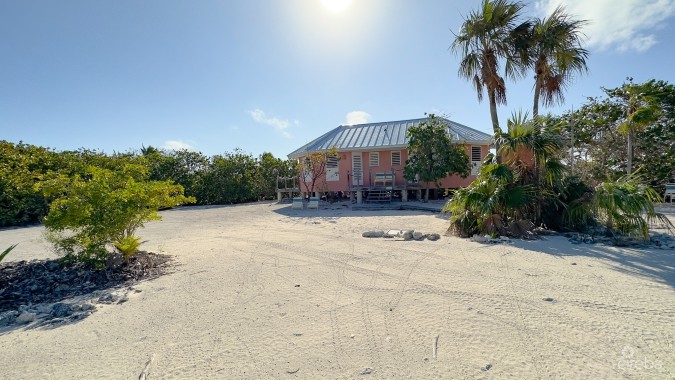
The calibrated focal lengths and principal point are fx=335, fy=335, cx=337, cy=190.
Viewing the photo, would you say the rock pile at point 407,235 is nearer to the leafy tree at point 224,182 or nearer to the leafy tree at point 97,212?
the leafy tree at point 97,212

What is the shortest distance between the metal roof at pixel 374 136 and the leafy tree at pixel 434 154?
5.90 ft

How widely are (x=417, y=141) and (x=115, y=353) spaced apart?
13.9 meters

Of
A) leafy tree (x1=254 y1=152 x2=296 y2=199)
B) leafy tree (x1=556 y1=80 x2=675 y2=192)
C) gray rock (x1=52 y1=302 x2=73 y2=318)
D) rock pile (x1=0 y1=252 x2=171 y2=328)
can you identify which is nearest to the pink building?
leafy tree (x1=254 y1=152 x2=296 y2=199)

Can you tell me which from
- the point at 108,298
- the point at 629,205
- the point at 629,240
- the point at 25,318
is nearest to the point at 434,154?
the point at 629,240

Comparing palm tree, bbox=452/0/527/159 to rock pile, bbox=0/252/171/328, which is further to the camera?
palm tree, bbox=452/0/527/159

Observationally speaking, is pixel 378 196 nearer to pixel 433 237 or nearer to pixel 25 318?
pixel 433 237

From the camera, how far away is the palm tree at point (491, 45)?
1059 cm

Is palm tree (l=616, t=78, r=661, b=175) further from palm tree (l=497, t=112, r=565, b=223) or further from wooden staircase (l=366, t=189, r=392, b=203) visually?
wooden staircase (l=366, t=189, r=392, b=203)

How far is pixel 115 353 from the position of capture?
→ 9.32 ft

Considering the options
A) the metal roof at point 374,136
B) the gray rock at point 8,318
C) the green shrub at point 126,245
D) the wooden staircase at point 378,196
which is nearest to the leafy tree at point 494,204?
the green shrub at point 126,245

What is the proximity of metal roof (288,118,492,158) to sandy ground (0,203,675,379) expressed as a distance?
12.4 m

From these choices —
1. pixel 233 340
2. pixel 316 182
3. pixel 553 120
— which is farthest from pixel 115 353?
pixel 316 182

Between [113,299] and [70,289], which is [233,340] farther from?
[70,289]

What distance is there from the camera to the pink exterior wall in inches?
695
